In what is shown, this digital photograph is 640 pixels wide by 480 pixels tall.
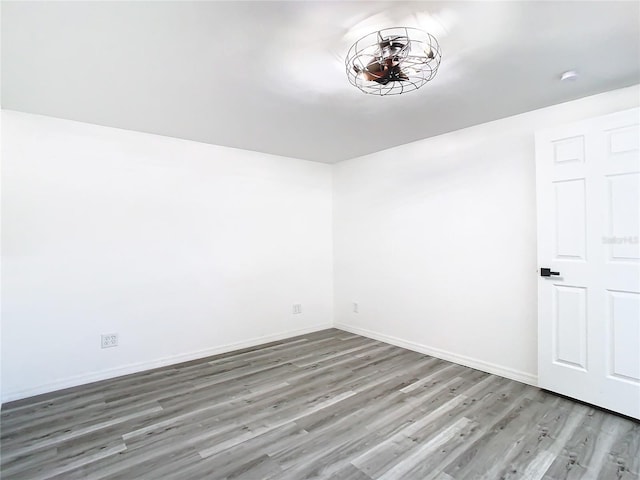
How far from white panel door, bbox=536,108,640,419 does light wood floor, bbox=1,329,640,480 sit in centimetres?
24

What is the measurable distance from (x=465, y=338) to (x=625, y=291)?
1.36 metres

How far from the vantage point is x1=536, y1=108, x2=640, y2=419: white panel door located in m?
2.30

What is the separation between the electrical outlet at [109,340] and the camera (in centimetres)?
308

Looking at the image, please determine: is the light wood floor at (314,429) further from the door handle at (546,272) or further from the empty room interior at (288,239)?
the door handle at (546,272)

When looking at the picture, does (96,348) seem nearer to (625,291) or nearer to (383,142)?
(383,142)

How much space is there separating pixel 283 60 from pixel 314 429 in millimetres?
2354

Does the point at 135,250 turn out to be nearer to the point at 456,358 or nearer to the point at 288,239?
the point at 288,239

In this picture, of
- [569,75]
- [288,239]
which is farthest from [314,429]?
[569,75]

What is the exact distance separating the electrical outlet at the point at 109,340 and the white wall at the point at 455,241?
2.75m

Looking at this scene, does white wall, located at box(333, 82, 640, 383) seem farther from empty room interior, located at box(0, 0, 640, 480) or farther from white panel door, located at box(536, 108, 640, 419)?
white panel door, located at box(536, 108, 640, 419)

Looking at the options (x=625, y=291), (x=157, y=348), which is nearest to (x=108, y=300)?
(x=157, y=348)

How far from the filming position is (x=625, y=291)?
2.33 metres

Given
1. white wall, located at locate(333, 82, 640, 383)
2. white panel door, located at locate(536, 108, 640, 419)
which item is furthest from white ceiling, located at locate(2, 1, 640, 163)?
white panel door, located at locate(536, 108, 640, 419)

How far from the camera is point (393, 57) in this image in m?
1.87
